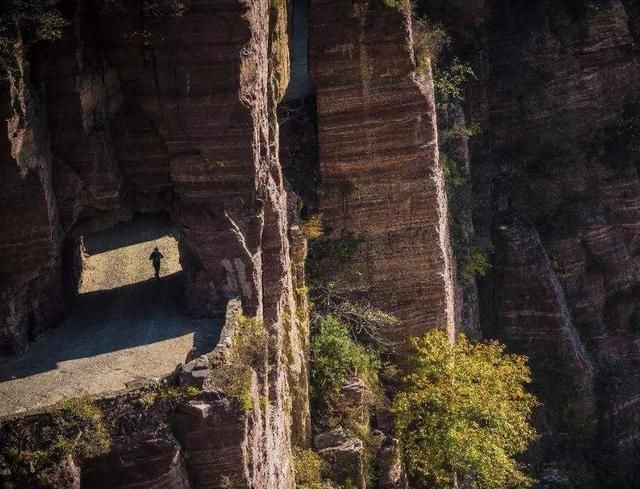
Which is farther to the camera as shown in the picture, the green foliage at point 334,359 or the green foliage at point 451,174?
the green foliage at point 451,174

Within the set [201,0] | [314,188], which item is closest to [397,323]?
[314,188]

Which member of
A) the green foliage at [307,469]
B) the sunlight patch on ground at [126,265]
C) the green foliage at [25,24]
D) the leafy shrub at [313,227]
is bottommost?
the green foliage at [307,469]

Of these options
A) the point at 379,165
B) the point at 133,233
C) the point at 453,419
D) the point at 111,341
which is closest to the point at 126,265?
the point at 133,233

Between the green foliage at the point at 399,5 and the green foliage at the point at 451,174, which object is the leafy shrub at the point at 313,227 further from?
the green foliage at the point at 451,174

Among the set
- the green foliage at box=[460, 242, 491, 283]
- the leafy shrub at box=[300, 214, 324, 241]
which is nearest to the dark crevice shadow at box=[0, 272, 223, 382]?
the leafy shrub at box=[300, 214, 324, 241]

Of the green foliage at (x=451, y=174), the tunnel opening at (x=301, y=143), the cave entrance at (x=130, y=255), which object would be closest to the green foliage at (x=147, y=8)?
the cave entrance at (x=130, y=255)

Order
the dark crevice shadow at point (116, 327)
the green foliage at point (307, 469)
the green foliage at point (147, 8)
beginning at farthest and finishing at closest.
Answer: the green foliage at point (307, 469), the dark crevice shadow at point (116, 327), the green foliage at point (147, 8)

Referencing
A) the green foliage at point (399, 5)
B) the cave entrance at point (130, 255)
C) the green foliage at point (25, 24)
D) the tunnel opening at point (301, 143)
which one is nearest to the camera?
the green foliage at point (25, 24)
